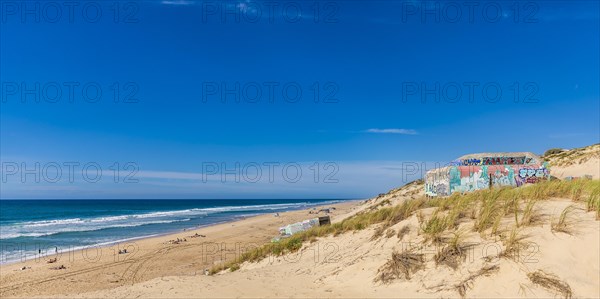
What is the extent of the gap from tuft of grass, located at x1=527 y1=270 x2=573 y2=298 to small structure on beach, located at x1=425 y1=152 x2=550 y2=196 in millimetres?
16592

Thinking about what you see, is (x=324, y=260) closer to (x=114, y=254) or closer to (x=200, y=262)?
(x=200, y=262)

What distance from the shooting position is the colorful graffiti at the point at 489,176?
22.2m

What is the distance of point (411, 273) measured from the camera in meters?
7.63

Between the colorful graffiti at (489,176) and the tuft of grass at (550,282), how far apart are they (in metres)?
16.8

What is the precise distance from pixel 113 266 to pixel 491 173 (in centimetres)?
2323

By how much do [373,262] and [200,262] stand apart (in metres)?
14.6

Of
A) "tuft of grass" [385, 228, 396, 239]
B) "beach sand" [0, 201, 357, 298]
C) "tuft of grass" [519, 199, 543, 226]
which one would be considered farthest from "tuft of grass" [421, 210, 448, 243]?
"beach sand" [0, 201, 357, 298]

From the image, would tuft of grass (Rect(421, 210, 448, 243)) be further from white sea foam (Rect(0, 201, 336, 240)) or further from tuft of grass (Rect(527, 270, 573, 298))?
white sea foam (Rect(0, 201, 336, 240))

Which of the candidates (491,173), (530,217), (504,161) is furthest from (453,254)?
(504,161)

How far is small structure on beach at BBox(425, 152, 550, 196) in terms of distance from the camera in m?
22.2

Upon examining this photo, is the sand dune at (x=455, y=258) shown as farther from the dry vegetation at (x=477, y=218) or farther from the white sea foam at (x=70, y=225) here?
the white sea foam at (x=70, y=225)

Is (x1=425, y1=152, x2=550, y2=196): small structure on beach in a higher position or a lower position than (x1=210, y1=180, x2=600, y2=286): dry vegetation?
higher

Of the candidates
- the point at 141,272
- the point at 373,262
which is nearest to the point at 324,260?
the point at 373,262

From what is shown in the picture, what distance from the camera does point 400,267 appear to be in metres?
7.90
